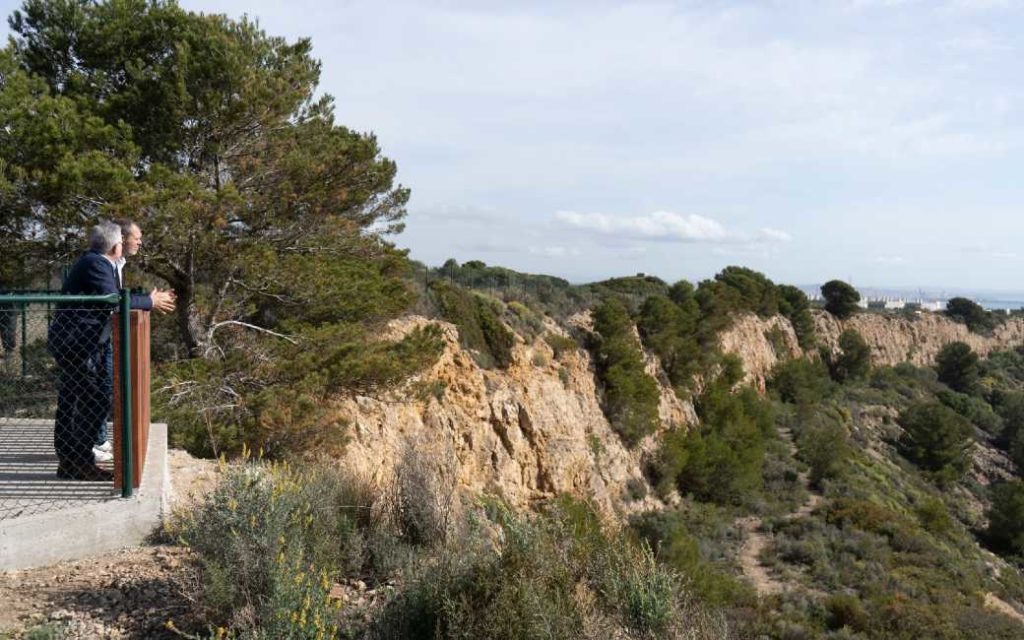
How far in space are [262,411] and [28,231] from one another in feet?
12.0

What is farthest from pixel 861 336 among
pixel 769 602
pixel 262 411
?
pixel 262 411

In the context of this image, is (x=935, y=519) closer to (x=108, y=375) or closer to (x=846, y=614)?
(x=846, y=614)

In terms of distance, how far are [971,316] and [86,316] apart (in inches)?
3082

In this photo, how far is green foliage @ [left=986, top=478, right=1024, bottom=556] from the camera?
2753cm

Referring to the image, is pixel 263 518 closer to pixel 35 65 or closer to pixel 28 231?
pixel 28 231

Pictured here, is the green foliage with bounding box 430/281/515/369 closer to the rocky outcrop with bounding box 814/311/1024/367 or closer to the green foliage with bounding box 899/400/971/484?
the green foliage with bounding box 899/400/971/484

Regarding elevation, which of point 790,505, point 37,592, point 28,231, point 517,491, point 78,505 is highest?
point 28,231

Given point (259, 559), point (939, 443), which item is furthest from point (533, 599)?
point (939, 443)

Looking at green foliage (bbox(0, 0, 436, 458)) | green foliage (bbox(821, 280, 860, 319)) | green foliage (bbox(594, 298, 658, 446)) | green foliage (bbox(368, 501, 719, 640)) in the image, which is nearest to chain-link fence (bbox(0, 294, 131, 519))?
green foliage (bbox(368, 501, 719, 640))

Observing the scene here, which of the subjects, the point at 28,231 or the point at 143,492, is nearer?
the point at 143,492

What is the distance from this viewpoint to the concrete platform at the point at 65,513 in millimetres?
4012

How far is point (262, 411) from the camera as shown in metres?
8.77

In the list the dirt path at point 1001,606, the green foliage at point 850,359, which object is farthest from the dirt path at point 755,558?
the green foliage at point 850,359

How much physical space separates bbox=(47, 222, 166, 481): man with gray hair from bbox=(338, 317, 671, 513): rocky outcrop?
5.71 m
